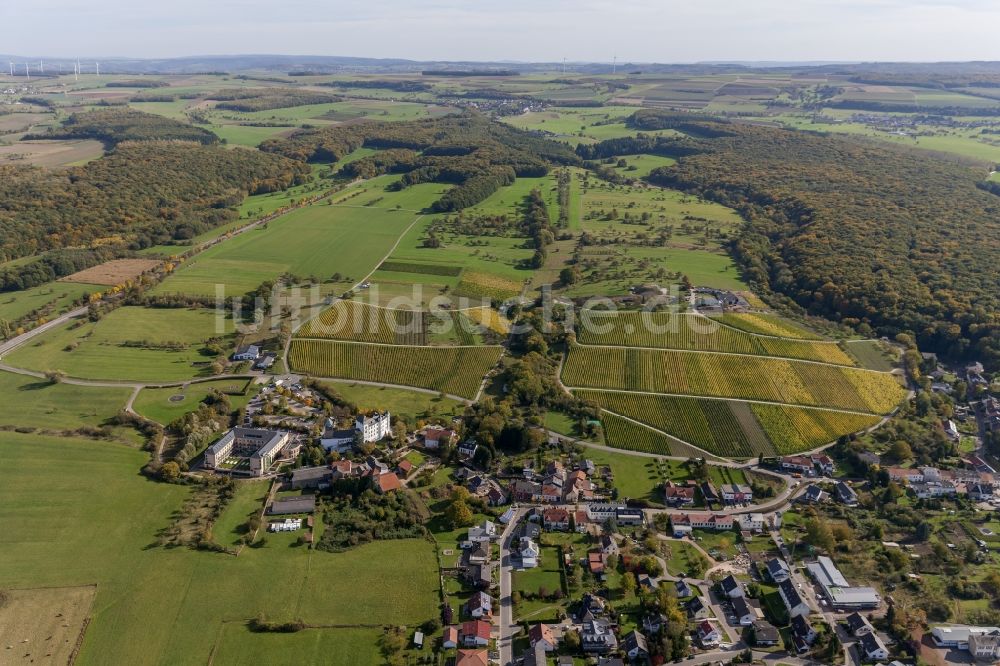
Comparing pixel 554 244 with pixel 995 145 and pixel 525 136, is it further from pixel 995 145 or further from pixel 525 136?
pixel 995 145

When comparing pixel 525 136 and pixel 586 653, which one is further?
pixel 525 136

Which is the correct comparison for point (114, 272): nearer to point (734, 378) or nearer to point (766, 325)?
point (734, 378)

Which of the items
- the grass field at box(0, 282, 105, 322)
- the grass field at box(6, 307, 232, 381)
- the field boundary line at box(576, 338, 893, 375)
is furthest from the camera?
the grass field at box(0, 282, 105, 322)

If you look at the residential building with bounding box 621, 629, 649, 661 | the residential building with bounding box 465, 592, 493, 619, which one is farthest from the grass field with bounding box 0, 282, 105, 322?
the residential building with bounding box 621, 629, 649, 661

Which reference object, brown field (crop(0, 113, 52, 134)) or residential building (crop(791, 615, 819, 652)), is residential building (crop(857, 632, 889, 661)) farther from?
brown field (crop(0, 113, 52, 134))

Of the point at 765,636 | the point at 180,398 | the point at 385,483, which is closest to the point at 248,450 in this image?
the point at 180,398

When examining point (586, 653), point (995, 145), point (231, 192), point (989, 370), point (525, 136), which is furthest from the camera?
point (525, 136)

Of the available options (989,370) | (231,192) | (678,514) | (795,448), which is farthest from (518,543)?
(231,192)
